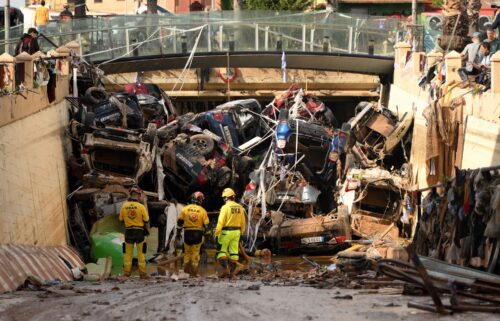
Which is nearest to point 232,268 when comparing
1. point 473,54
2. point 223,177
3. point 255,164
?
point 223,177

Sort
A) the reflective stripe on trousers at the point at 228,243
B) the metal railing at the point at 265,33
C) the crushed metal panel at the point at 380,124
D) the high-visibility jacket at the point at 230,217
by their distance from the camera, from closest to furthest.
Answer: the high-visibility jacket at the point at 230,217 → the reflective stripe on trousers at the point at 228,243 → the crushed metal panel at the point at 380,124 → the metal railing at the point at 265,33

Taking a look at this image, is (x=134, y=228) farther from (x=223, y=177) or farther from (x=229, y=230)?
(x=223, y=177)

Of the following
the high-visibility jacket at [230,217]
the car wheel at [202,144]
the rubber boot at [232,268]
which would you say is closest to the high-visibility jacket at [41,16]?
the car wheel at [202,144]

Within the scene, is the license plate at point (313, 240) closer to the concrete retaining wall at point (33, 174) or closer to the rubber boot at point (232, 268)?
the concrete retaining wall at point (33, 174)

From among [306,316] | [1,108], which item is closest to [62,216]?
[1,108]

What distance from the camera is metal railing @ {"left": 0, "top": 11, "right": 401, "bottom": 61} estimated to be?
4444 centimetres

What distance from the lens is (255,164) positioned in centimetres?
3584

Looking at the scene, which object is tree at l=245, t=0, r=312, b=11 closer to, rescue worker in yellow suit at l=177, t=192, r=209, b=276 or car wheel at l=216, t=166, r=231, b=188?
car wheel at l=216, t=166, r=231, b=188

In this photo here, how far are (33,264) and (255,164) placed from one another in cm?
1471

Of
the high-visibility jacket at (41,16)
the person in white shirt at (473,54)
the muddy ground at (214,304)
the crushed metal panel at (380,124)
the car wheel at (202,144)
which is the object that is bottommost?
the crushed metal panel at (380,124)

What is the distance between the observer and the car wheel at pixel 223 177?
3366 centimetres

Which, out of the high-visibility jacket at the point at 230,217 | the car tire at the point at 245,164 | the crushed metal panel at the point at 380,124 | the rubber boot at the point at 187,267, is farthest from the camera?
the crushed metal panel at the point at 380,124

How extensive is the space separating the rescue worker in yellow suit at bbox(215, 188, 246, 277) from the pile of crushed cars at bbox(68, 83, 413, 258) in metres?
6.56

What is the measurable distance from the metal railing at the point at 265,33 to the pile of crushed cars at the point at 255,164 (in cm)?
633
